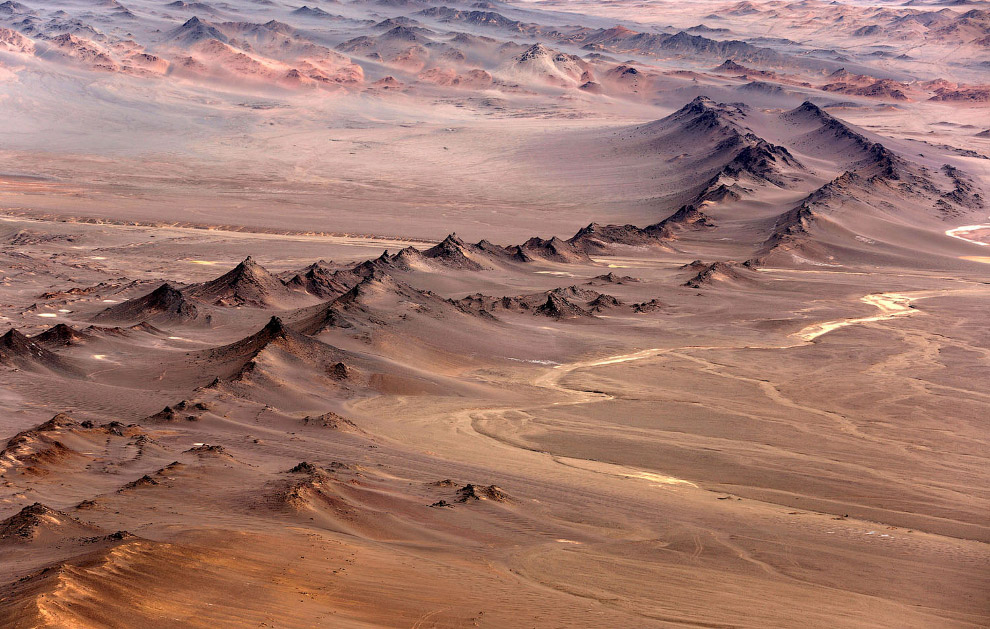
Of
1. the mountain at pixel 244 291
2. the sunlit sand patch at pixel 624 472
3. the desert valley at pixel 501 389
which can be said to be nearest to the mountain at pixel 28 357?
the desert valley at pixel 501 389

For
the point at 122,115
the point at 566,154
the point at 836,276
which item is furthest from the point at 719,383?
the point at 122,115

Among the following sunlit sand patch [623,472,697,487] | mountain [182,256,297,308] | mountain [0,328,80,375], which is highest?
mountain [0,328,80,375]

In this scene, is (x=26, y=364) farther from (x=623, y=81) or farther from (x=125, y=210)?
(x=623, y=81)

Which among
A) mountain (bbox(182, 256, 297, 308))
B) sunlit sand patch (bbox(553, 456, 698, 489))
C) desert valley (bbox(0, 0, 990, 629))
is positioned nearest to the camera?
desert valley (bbox(0, 0, 990, 629))

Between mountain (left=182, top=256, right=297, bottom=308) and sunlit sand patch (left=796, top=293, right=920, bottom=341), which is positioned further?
sunlit sand patch (left=796, top=293, right=920, bottom=341)

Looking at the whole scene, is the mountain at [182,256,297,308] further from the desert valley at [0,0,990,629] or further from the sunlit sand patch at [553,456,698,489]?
the sunlit sand patch at [553,456,698,489]

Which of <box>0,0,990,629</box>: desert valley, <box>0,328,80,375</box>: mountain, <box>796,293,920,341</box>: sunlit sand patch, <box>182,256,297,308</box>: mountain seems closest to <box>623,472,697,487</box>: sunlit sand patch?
<box>0,0,990,629</box>: desert valley

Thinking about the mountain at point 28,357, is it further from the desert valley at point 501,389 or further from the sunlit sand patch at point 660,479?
the sunlit sand patch at point 660,479
